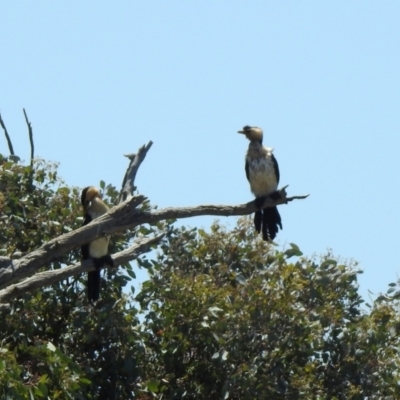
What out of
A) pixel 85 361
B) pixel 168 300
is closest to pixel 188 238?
pixel 168 300

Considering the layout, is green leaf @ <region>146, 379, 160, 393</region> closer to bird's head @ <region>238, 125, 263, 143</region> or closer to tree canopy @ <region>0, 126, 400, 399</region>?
tree canopy @ <region>0, 126, 400, 399</region>

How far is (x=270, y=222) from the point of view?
9.27 metres

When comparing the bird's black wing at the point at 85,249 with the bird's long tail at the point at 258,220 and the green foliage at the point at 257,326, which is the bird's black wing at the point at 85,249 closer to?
the green foliage at the point at 257,326

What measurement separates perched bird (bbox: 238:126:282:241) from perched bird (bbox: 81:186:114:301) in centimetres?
121

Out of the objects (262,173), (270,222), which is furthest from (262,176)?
(270,222)

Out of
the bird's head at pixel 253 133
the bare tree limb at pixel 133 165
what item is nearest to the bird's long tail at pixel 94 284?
the bare tree limb at pixel 133 165

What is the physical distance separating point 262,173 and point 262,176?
4 centimetres

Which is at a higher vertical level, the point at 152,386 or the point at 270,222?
the point at 270,222

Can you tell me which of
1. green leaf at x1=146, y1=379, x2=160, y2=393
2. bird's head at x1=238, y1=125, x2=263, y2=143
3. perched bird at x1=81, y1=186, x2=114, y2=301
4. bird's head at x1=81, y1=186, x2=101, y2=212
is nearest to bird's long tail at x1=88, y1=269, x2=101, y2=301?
perched bird at x1=81, y1=186, x2=114, y2=301

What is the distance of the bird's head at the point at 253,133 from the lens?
965 cm

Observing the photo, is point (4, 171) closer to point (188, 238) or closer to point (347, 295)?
point (188, 238)

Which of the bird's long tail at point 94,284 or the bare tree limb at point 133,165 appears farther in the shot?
the bird's long tail at point 94,284

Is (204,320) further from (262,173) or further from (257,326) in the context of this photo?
(262,173)

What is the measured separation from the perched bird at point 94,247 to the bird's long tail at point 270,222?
1226mm
